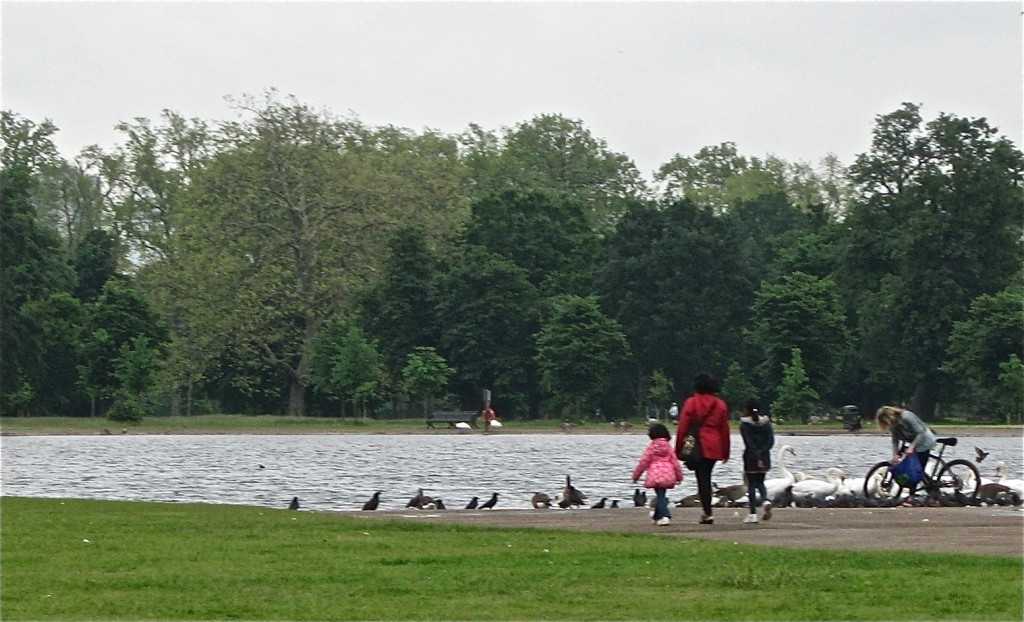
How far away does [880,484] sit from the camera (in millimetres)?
24969

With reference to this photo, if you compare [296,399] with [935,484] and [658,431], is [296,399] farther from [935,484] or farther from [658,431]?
[658,431]

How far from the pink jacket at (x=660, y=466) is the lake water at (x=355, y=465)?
8885mm

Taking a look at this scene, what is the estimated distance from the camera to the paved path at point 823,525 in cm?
1764

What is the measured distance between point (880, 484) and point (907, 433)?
4.54 feet

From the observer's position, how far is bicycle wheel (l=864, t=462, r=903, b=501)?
24.7 m

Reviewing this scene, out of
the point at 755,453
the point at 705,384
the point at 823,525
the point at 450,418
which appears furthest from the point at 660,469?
the point at 450,418

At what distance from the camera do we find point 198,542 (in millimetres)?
17625

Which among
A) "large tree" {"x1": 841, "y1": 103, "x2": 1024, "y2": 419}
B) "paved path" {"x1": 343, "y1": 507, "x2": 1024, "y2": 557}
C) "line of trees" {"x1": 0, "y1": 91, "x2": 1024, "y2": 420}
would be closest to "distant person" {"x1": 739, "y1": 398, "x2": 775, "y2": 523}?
"paved path" {"x1": 343, "y1": 507, "x2": 1024, "y2": 557}

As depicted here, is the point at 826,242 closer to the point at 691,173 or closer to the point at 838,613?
the point at 691,173

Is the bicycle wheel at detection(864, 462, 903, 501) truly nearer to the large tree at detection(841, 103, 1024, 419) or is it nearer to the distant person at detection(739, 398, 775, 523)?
the distant person at detection(739, 398, 775, 523)

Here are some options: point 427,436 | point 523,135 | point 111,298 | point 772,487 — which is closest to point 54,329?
point 111,298

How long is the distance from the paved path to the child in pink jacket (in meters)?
0.26

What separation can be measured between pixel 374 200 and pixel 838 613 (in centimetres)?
8517

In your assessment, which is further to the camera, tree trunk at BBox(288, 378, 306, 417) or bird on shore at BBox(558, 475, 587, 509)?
tree trunk at BBox(288, 378, 306, 417)
